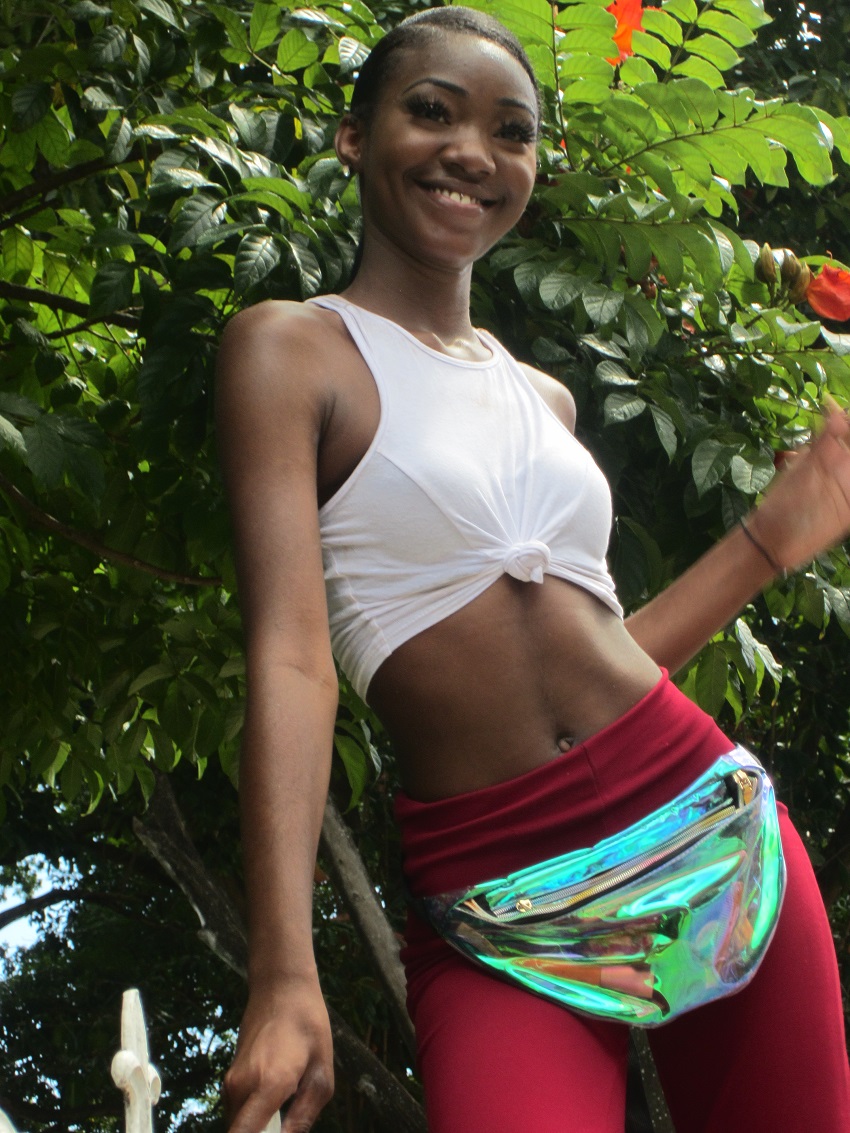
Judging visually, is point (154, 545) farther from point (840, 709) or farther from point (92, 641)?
point (840, 709)

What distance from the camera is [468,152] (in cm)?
178

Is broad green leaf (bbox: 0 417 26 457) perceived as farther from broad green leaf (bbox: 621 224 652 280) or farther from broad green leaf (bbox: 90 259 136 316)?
broad green leaf (bbox: 621 224 652 280)

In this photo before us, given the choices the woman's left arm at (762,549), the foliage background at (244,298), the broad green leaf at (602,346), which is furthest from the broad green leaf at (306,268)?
the woman's left arm at (762,549)

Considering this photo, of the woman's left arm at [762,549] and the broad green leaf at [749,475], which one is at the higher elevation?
the woman's left arm at [762,549]

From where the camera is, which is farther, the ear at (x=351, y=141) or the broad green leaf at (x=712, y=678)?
the broad green leaf at (x=712, y=678)

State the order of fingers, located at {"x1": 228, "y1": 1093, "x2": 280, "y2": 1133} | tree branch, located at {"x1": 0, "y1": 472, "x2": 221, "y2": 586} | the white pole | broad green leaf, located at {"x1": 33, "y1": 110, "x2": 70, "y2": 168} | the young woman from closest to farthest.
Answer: the white pole, fingers, located at {"x1": 228, "y1": 1093, "x2": 280, "y2": 1133}, the young woman, broad green leaf, located at {"x1": 33, "y1": 110, "x2": 70, "y2": 168}, tree branch, located at {"x1": 0, "y1": 472, "x2": 221, "y2": 586}

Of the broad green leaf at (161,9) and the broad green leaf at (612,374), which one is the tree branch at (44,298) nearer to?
the broad green leaf at (161,9)

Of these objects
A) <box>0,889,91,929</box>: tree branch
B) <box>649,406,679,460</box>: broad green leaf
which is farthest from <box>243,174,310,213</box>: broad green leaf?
<box>0,889,91,929</box>: tree branch

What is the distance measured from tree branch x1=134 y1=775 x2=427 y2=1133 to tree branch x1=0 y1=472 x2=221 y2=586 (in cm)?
217

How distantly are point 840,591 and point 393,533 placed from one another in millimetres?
1536

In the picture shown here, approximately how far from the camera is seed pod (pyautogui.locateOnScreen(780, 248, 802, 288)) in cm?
273

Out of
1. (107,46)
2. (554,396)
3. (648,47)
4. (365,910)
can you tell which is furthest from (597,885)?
(365,910)

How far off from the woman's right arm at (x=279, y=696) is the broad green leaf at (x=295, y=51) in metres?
1.14

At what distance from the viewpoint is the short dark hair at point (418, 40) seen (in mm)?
1853
